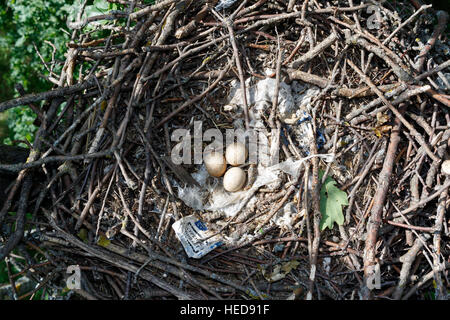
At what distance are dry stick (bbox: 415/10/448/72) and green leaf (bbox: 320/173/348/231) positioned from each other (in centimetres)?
103

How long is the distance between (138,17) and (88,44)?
439 mm

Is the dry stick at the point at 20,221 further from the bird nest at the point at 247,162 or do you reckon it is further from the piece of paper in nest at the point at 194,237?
the piece of paper in nest at the point at 194,237

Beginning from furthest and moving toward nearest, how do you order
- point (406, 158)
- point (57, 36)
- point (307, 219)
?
point (57, 36), point (406, 158), point (307, 219)

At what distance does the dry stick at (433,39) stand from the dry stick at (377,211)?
48 centimetres

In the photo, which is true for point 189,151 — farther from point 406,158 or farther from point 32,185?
point 406,158

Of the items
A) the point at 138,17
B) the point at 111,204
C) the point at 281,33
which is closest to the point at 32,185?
the point at 111,204

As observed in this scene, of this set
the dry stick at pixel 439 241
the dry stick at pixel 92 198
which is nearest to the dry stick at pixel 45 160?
the dry stick at pixel 92 198

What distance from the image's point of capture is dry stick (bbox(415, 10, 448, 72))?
264 cm

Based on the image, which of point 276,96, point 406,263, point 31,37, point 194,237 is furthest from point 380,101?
point 31,37

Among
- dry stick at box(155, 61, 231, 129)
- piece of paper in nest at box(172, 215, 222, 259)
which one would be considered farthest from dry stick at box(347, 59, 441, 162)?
piece of paper in nest at box(172, 215, 222, 259)

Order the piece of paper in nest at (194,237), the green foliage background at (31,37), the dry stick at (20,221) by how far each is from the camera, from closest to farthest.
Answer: the dry stick at (20,221) → the piece of paper in nest at (194,237) → the green foliage background at (31,37)

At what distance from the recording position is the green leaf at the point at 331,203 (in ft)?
7.85

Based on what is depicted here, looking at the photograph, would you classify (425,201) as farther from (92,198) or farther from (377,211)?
(92,198)
